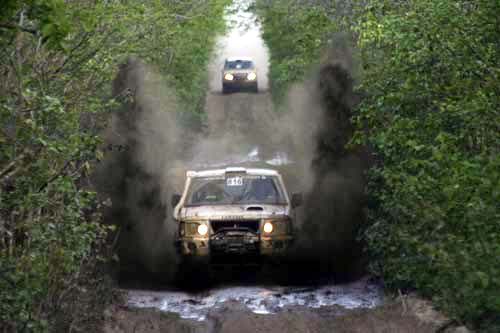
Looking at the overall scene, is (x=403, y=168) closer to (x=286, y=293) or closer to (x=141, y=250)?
(x=286, y=293)

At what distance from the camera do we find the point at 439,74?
1195 cm

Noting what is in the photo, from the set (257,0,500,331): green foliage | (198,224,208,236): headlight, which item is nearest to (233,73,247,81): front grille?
(257,0,500,331): green foliage

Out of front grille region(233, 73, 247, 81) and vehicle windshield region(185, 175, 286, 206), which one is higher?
front grille region(233, 73, 247, 81)

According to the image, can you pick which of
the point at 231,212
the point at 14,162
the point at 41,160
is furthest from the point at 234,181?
the point at 14,162

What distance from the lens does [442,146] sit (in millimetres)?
10258

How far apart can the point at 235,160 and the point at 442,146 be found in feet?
81.7

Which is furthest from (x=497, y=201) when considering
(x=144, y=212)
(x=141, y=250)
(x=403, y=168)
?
(x=144, y=212)

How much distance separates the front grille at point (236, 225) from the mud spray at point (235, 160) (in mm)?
983

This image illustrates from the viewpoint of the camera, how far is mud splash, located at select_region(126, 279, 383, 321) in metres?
12.9

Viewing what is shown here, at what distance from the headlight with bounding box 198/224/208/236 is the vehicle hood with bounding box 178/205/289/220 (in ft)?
0.38

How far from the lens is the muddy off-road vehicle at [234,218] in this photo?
568 inches

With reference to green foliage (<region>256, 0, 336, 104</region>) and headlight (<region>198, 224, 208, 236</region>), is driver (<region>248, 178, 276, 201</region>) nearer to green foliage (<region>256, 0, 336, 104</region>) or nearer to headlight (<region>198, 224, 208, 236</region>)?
headlight (<region>198, 224, 208, 236</region>)

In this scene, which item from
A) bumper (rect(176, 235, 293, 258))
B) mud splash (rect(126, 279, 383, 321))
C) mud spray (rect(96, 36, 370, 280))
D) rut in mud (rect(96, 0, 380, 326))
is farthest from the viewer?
mud spray (rect(96, 36, 370, 280))

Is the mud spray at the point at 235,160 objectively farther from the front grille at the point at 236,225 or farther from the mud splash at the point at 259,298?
the mud splash at the point at 259,298
